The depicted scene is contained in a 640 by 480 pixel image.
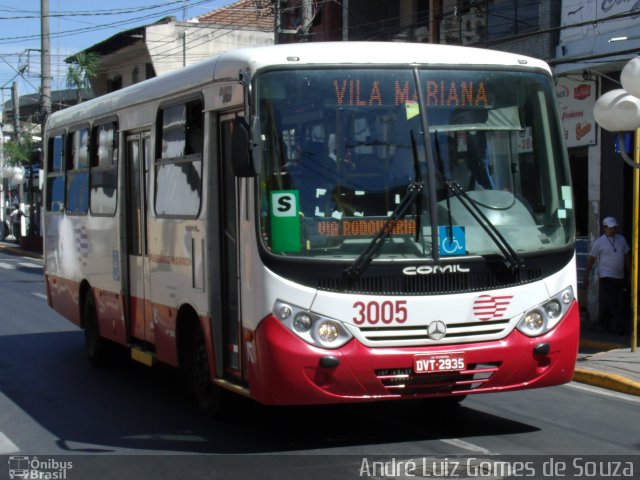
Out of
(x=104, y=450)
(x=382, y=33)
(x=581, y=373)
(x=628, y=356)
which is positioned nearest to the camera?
(x=104, y=450)

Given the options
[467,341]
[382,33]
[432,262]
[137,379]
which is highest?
[382,33]

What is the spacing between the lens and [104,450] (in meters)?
8.26

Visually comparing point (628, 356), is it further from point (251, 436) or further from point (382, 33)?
point (382, 33)

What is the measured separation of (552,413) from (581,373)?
85.6 inches

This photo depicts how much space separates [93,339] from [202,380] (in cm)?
377

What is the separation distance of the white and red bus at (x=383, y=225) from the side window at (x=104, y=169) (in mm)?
3062

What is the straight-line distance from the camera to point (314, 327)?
7480 millimetres

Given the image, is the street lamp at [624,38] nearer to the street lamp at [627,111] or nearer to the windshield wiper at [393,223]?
the street lamp at [627,111]

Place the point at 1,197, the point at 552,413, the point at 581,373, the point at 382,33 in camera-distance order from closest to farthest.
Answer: the point at 552,413 < the point at 581,373 < the point at 382,33 < the point at 1,197

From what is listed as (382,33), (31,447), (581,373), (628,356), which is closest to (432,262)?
(31,447)

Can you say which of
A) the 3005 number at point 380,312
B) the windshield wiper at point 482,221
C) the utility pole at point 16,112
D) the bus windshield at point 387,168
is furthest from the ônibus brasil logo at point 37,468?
the utility pole at point 16,112

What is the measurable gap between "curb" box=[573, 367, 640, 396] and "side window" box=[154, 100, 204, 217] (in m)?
4.63

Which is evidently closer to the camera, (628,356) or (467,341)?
(467,341)

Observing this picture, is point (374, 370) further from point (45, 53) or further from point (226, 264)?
point (45, 53)
